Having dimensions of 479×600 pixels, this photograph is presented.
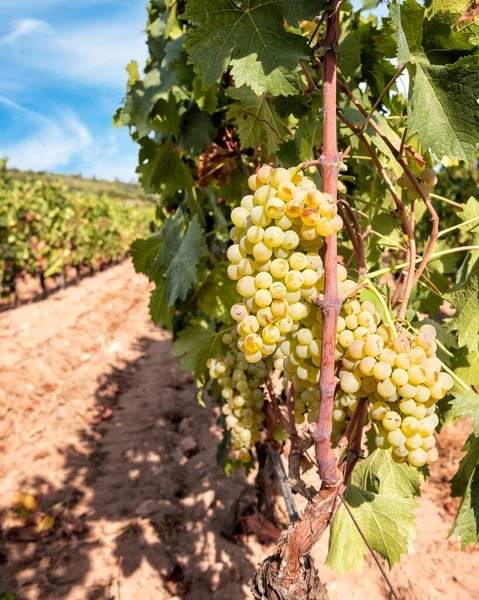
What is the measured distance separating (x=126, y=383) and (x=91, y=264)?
9.98m

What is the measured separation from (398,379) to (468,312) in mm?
598

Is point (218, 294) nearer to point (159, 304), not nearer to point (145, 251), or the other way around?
point (159, 304)

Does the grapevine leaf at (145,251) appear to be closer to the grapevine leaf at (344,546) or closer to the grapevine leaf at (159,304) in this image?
the grapevine leaf at (159,304)

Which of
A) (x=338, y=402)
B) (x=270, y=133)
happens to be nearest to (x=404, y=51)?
(x=270, y=133)

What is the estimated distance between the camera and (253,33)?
105 cm

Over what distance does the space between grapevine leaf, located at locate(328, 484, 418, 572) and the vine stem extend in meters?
0.37

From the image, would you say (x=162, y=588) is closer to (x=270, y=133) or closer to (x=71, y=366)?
(x=270, y=133)

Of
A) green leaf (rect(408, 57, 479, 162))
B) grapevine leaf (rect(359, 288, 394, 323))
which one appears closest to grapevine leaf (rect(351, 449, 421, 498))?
grapevine leaf (rect(359, 288, 394, 323))

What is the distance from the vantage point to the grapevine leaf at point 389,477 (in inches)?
54.1

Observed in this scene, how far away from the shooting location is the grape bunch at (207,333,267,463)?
1.92m

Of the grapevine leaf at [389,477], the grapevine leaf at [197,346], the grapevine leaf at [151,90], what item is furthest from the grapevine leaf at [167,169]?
the grapevine leaf at [389,477]

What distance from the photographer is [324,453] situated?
0.99m

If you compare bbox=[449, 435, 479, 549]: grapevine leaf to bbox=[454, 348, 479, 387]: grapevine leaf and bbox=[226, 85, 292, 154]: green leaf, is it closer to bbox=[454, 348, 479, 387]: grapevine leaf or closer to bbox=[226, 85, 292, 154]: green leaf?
bbox=[454, 348, 479, 387]: grapevine leaf

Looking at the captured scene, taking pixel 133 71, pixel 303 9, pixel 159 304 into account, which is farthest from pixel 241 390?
pixel 133 71
